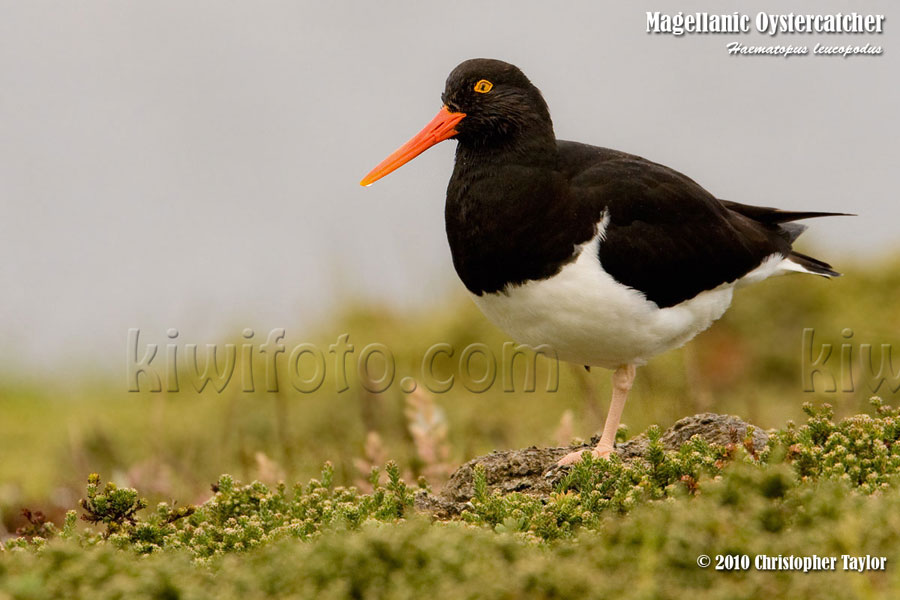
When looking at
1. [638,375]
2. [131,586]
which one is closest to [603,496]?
[131,586]

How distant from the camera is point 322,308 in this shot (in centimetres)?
1141

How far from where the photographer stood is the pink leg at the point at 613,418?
5465mm

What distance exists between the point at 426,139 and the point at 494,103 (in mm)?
447

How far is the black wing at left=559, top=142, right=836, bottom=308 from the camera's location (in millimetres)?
5750

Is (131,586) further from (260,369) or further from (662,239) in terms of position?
(260,369)

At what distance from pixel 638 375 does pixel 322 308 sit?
383cm

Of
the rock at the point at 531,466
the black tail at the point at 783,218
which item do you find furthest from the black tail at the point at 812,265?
the rock at the point at 531,466

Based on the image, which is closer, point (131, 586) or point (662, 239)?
point (131, 586)

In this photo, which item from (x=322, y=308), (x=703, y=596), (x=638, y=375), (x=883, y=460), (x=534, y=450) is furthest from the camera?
(x=322, y=308)

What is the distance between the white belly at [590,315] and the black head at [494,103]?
798 millimetres

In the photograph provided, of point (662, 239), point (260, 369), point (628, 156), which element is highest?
point (628, 156)

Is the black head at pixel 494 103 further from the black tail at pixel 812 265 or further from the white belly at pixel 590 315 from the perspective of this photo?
the black tail at pixel 812 265

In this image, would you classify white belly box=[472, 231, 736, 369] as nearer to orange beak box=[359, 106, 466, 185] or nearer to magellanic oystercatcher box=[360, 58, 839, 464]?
magellanic oystercatcher box=[360, 58, 839, 464]

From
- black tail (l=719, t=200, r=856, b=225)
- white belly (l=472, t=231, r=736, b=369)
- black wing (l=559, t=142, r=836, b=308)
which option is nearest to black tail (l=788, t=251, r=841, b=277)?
black tail (l=719, t=200, r=856, b=225)
